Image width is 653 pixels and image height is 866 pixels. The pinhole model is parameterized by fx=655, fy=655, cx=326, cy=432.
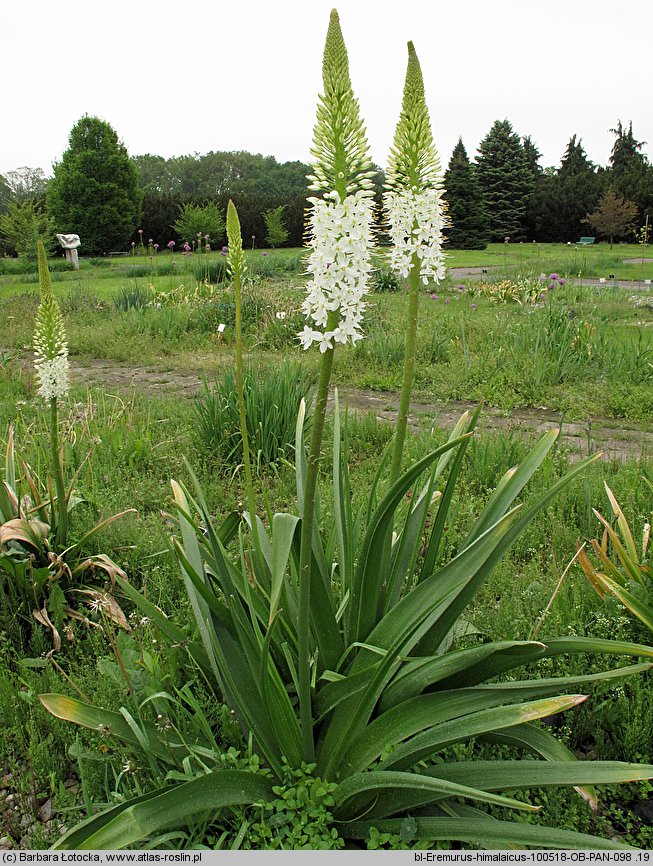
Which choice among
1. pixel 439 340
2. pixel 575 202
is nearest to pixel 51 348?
pixel 439 340

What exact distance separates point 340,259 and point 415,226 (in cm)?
62

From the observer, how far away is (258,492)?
15.7 ft

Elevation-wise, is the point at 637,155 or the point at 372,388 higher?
the point at 637,155

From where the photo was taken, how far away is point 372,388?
772 cm

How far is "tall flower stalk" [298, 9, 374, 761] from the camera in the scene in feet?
5.26

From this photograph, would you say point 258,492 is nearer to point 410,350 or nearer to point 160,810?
point 410,350

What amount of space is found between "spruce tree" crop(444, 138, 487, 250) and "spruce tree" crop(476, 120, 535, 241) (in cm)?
461

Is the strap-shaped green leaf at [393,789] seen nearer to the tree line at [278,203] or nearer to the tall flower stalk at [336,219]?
the tall flower stalk at [336,219]

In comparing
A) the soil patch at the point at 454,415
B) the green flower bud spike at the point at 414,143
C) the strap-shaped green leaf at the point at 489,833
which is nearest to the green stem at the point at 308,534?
the strap-shaped green leaf at the point at 489,833

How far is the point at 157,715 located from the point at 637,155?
169 feet

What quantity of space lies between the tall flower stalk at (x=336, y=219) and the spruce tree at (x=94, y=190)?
34434mm

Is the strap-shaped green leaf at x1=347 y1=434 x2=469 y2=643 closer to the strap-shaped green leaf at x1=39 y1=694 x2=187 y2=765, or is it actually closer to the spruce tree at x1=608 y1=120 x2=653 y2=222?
the strap-shaped green leaf at x1=39 y1=694 x2=187 y2=765

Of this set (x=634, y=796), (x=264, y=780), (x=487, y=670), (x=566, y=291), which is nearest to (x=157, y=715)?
(x=264, y=780)

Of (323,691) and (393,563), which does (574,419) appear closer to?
(393,563)
